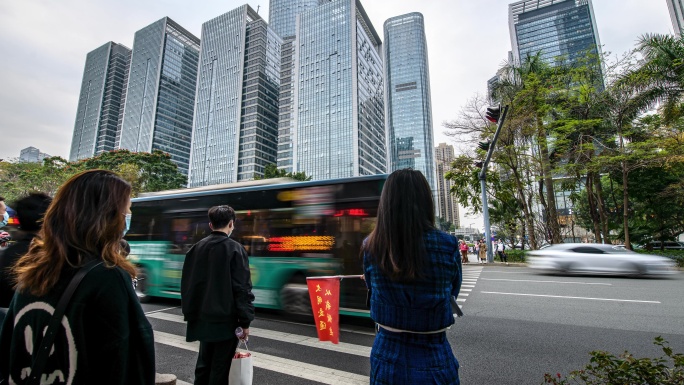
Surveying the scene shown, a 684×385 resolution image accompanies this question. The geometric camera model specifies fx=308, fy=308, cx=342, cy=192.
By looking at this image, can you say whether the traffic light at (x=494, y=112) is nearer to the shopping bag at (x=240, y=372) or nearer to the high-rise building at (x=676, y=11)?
the shopping bag at (x=240, y=372)

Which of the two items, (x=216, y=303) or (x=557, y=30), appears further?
(x=557, y=30)

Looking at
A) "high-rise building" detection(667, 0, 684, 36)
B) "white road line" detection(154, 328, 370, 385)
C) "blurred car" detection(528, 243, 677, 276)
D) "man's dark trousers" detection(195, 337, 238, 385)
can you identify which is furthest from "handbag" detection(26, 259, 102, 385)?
"high-rise building" detection(667, 0, 684, 36)

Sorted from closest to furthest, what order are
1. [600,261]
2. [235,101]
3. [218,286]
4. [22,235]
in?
[22,235]
[218,286]
[600,261]
[235,101]

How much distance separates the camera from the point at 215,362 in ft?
8.85

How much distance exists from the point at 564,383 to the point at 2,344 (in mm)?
3333

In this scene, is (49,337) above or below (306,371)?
above

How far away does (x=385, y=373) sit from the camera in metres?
1.60

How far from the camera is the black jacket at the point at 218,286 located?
274 cm

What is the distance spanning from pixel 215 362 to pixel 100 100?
485 ft

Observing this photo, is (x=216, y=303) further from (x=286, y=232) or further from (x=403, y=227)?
(x=286, y=232)

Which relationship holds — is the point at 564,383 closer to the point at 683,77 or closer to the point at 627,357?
the point at 627,357

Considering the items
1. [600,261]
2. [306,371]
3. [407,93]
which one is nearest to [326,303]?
[306,371]

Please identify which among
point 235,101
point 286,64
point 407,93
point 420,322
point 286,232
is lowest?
point 420,322

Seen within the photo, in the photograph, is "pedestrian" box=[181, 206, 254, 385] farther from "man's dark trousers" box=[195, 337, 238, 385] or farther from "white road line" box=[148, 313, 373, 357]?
"white road line" box=[148, 313, 373, 357]
